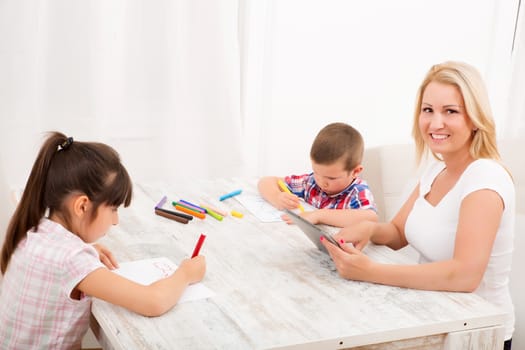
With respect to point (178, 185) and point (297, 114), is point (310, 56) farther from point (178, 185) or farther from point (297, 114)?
point (178, 185)

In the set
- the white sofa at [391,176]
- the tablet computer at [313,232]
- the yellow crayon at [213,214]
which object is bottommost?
the white sofa at [391,176]

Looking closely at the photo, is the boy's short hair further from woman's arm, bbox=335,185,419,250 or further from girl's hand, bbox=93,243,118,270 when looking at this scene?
girl's hand, bbox=93,243,118,270

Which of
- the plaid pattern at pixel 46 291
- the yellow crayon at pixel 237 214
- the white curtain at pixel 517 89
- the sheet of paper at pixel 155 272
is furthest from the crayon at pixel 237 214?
the white curtain at pixel 517 89

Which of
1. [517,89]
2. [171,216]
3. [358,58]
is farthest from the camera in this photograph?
[517,89]

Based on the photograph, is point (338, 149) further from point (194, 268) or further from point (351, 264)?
point (194, 268)

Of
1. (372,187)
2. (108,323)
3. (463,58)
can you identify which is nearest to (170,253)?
(108,323)

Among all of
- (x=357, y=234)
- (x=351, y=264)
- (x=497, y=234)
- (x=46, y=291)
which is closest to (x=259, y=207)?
(x=357, y=234)

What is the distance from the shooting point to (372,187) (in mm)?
2826

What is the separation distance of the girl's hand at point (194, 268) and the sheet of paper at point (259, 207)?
1.51 feet

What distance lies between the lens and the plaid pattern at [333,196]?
2.16m

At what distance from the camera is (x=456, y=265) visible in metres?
1.60

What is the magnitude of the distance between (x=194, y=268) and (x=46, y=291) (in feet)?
1.08

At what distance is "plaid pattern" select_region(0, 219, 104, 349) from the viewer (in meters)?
1.47

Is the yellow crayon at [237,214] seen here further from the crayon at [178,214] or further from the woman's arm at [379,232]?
the woman's arm at [379,232]
